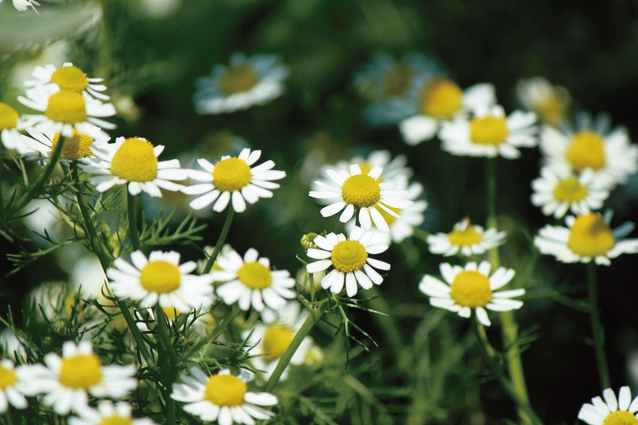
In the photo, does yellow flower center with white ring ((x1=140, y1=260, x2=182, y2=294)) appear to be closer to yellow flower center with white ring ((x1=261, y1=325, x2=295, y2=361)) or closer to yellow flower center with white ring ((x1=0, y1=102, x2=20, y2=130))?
yellow flower center with white ring ((x1=0, y1=102, x2=20, y2=130))

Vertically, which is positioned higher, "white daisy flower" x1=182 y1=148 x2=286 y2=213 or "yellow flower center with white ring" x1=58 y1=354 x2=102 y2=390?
"white daisy flower" x1=182 y1=148 x2=286 y2=213

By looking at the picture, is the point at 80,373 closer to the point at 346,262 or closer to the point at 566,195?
the point at 346,262

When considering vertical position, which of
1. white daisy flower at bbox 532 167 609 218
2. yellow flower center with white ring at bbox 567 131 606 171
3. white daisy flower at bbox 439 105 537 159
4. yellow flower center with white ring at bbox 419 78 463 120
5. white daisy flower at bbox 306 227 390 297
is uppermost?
yellow flower center with white ring at bbox 419 78 463 120

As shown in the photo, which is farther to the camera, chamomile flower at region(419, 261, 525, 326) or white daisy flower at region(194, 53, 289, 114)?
white daisy flower at region(194, 53, 289, 114)

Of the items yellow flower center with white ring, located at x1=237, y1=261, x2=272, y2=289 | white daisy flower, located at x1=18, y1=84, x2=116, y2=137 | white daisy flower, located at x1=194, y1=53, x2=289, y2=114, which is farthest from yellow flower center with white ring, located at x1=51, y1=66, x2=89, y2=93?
white daisy flower, located at x1=194, y1=53, x2=289, y2=114

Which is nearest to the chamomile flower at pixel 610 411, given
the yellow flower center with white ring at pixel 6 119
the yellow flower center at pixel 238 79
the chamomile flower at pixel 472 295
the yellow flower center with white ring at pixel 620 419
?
the yellow flower center with white ring at pixel 620 419

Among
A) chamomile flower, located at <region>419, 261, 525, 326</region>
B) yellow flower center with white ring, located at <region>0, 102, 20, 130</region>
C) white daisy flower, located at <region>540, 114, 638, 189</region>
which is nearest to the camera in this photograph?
yellow flower center with white ring, located at <region>0, 102, 20, 130</region>

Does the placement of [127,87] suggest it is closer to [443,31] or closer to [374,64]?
[374,64]

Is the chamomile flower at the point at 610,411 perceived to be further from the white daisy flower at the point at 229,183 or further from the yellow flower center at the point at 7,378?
the yellow flower center at the point at 7,378

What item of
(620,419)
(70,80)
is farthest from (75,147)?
(620,419)
